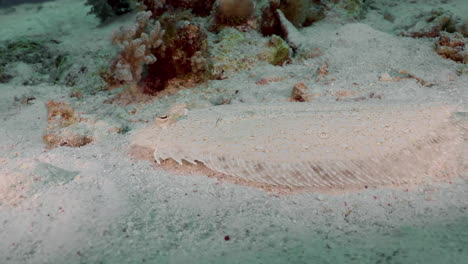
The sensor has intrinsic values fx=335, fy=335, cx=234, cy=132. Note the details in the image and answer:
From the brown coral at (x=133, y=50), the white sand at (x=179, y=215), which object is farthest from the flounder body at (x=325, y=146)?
the brown coral at (x=133, y=50)

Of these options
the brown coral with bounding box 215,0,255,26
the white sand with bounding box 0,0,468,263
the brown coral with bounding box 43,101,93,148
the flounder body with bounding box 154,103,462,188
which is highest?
the brown coral with bounding box 215,0,255,26

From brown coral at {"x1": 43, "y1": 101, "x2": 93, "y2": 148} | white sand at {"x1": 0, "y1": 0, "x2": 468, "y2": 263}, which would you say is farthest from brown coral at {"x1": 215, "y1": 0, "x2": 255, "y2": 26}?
brown coral at {"x1": 43, "y1": 101, "x2": 93, "y2": 148}

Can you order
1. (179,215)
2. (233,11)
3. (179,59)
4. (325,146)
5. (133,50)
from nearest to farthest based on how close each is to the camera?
(179,215)
(325,146)
(133,50)
(179,59)
(233,11)

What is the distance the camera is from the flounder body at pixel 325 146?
276 cm

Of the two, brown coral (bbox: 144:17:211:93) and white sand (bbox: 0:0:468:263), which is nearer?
white sand (bbox: 0:0:468:263)

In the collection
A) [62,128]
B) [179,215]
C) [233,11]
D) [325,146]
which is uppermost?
[233,11]

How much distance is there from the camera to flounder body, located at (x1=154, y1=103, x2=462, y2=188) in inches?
108

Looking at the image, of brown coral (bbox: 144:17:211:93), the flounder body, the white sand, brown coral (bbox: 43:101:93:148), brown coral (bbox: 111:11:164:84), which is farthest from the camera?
brown coral (bbox: 144:17:211:93)

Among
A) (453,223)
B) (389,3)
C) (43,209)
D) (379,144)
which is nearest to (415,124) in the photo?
(379,144)

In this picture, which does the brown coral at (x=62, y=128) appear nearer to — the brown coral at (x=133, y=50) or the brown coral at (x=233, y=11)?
the brown coral at (x=133, y=50)

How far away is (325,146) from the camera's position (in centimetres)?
281

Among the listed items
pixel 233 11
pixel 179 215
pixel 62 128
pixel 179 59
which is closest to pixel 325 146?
pixel 179 215

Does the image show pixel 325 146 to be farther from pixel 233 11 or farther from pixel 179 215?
pixel 233 11

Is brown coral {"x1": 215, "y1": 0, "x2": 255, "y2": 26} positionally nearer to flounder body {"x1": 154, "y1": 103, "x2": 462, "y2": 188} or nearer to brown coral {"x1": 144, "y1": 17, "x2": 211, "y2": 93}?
brown coral {"x1": 144, "y1": 17, "x2": 211, "y2": 93}
